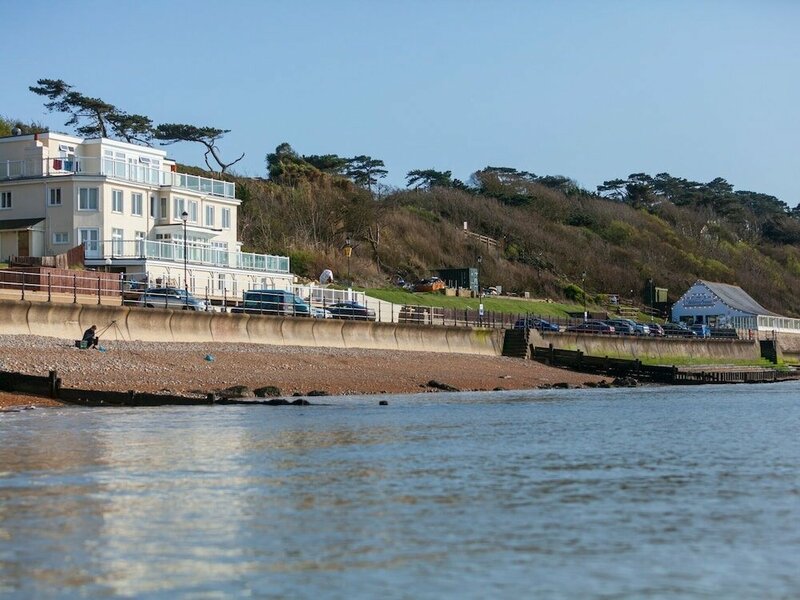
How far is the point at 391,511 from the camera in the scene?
17312 millimetres

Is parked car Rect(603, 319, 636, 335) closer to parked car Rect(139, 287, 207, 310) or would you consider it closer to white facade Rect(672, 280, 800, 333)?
white facade Rect(672, 280, 800, 333)

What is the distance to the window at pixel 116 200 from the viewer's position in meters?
71.6

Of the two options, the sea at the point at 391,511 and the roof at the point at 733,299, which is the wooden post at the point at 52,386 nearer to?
the sea at the point at 391,511

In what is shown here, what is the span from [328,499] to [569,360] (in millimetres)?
57349

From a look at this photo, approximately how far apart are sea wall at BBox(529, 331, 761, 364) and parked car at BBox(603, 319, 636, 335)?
5.57ft

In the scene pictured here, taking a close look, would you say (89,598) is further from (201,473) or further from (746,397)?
(746,397)

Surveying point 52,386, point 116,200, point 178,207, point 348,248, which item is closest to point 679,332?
point 348,248

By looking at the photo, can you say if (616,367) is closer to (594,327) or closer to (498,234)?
(594,327)

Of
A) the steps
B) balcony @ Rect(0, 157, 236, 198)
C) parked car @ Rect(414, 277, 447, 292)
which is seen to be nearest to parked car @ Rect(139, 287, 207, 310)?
balcony @ Rect(0, 157, 236, 198)

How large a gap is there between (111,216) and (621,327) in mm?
41080

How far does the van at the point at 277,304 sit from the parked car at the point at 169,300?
396cm

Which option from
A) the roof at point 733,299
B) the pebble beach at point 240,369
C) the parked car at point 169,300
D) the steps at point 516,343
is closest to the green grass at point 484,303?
the steps at point 516,343

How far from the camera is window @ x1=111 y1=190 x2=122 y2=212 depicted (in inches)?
2820

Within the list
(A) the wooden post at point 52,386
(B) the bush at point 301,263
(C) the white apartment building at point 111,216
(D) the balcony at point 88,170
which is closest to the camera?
(A) the wooden post at point 52,386
